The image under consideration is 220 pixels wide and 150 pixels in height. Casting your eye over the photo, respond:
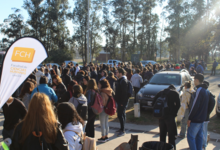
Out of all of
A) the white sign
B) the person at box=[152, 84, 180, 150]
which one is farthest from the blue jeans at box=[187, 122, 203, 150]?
the white sign

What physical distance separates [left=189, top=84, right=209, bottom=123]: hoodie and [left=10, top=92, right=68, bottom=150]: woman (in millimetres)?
2969

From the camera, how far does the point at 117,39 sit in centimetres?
4756

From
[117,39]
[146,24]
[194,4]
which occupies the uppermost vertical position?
[194,4]

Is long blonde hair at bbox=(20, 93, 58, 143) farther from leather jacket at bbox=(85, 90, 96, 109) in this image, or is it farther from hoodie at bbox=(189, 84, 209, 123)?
hoodie at bbox=(189, 84, 209, 123)

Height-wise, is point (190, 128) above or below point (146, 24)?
below

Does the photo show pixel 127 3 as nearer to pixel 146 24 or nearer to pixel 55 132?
pixel 146 24

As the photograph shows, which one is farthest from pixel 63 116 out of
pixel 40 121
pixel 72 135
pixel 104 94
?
pixel 104 94

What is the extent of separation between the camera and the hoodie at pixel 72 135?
2746 millimetres

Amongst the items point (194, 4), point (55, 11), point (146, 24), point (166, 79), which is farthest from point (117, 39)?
point (166, 79)

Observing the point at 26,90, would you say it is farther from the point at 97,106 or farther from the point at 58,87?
the point at 97,106

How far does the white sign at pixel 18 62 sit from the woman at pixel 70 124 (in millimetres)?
Result: 853

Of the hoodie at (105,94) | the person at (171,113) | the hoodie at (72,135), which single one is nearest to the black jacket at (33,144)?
the hoodie at (72,135)

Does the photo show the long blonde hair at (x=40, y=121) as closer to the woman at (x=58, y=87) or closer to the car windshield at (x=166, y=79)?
the woman at (x=58, y=87)

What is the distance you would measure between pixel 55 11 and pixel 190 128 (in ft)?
139
